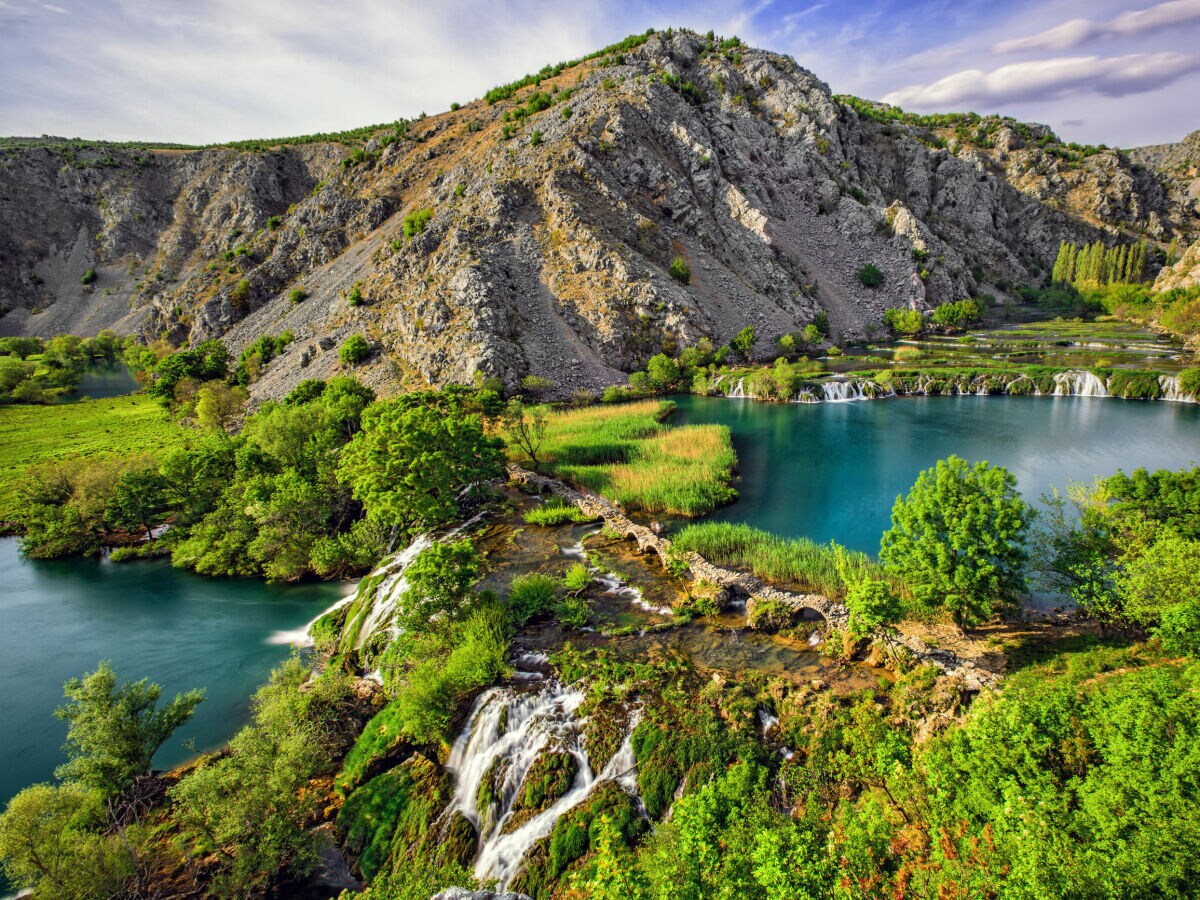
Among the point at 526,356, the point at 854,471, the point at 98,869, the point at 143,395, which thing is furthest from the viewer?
the point at 143,395

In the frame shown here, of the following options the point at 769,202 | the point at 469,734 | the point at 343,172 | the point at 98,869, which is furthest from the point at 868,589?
the point at 343,172

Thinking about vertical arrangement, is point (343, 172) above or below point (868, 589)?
above

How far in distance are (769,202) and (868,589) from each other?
103264 millimetres

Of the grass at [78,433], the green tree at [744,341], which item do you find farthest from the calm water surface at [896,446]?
the grass at [78,433]

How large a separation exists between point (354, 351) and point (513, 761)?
61.5 meters

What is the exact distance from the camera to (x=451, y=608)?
65.4 feet

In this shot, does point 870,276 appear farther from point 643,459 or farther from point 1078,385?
point 643,459

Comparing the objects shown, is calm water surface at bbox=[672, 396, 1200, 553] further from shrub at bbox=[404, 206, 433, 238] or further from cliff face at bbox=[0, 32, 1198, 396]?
shrub at bbox=[404, 206, 433, 238]

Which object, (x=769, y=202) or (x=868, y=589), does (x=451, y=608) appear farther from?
(x=769, y=202)

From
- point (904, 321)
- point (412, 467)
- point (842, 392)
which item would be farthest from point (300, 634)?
point (904, 321)

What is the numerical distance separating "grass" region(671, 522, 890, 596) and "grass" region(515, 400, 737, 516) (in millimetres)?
5566

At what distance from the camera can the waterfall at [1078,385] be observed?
5841cm

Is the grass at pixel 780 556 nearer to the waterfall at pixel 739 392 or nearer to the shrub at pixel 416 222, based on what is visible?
the waterfall at pixel 739 392

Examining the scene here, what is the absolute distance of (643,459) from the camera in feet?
135
